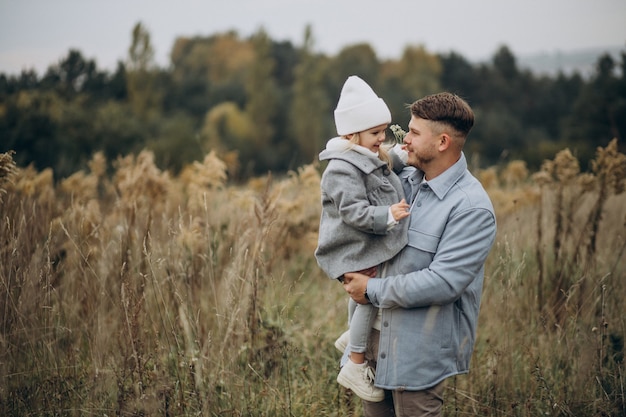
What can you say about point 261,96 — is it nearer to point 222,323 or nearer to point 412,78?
point 412,78

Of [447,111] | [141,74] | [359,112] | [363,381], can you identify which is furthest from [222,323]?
[141,74]

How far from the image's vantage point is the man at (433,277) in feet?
8.26

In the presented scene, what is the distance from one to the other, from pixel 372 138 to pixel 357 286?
79 centimetres

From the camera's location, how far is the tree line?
1777 cm

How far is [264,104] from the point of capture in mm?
40594

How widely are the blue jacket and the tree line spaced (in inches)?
279

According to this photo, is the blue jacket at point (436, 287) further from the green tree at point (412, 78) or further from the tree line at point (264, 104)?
the green tree at point (412, 78)

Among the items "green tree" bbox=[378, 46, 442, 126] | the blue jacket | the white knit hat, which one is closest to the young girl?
the white knit hat

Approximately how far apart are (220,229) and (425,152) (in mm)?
3058

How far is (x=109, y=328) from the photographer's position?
391 centimetres

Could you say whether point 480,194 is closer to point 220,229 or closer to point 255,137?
point 220,229

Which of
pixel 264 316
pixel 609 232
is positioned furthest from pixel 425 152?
pixel 609 232

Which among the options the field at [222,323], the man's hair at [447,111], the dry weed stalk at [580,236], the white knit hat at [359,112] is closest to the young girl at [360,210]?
the white knit hat at [359,112]

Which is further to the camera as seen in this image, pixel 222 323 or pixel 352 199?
pixel 222 323
